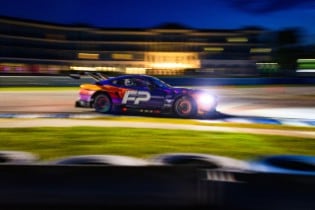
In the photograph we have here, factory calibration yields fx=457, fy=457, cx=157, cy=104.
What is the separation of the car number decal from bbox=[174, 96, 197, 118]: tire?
799mm

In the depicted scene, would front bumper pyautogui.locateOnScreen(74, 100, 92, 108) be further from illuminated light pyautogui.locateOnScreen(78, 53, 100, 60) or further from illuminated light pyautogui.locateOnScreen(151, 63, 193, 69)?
illuminated light pyautogui.locateOnScreen(151, 63, 193, 69)

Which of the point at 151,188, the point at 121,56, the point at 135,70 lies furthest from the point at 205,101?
the point at 121,56

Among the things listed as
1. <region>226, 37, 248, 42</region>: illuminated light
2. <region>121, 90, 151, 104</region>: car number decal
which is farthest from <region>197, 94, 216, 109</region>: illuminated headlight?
<region>226, 37, 248, 42</region>: illuminated light

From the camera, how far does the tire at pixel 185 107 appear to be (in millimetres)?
11930

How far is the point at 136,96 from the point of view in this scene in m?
12.2

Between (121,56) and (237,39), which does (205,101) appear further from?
(237,39)

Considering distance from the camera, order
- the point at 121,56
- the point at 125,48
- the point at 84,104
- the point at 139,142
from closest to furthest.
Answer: the point at 139,142 < the point at 84,104 < the point at 121,56 < the point at 125,48

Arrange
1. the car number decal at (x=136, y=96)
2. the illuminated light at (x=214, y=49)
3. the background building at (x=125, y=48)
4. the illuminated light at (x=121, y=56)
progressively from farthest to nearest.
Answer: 1. the illuminated light at (x=214, y=49)
2. the illuminated light at (x=121, y=56)
3. the background building at (x=125, y=48)
4. the car number decal at (x=136, y=96)

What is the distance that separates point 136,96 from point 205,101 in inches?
72.3

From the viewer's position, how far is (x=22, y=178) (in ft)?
13.5

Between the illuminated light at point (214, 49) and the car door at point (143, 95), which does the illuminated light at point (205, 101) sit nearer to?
the car door at point (143, 95)

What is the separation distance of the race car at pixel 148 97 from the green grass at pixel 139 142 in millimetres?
2173

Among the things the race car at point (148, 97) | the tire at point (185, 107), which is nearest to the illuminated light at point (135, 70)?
the race car at point (148, 97)

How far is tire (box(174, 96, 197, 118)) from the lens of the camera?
470 inches
